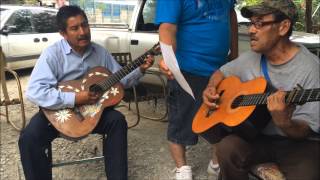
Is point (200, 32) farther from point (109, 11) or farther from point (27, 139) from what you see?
point (109, 11)

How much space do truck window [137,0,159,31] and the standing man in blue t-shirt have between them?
2678mm

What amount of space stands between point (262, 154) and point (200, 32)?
0.94 metres

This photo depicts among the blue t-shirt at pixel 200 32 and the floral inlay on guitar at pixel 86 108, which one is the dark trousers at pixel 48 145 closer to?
the floral inlay on guitar at pixel 86 108

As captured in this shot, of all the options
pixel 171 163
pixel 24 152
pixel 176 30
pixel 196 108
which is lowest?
pixel 171 163

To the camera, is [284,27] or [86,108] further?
[86,108]

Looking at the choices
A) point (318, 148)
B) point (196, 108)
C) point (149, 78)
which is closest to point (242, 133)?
point (318, 148)

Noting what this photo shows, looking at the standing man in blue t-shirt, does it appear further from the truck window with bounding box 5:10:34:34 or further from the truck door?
the truck window with bounding box 5:10:34:34

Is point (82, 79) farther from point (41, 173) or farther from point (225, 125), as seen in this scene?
point (225, 125)

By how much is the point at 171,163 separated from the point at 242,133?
150 cm

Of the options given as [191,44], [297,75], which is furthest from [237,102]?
[191,44]

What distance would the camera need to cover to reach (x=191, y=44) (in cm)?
306

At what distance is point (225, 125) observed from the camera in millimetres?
2555

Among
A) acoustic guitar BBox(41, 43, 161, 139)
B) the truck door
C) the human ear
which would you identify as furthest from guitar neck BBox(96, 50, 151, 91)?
the truck door

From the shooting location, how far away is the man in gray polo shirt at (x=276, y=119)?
2342mm
